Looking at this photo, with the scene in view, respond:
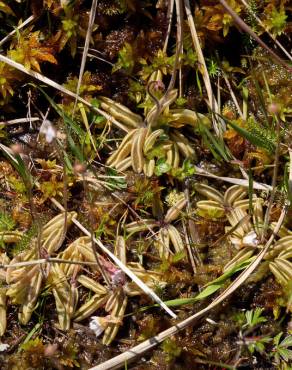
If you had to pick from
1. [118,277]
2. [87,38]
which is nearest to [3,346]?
[118,277]

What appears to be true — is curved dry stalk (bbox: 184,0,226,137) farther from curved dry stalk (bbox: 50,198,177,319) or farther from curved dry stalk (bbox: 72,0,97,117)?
curved dry stalk (bbox: 50,198,177,319)

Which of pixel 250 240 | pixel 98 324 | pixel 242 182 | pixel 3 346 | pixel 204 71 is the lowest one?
pixel 3 346

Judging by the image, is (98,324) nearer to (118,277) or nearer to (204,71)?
(118,277)

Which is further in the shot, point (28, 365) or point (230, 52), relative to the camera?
point (230, 52)

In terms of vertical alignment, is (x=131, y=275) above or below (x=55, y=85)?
below

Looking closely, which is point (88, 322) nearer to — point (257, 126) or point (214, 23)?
point (257, 126)

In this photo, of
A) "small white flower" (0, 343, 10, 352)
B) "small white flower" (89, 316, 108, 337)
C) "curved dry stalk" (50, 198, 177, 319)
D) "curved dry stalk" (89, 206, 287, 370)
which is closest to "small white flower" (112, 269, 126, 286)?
"curved dry stalk" (50, 198, 177, 319)

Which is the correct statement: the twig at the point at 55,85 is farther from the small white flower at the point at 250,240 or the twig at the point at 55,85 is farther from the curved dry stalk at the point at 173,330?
the curved dry stalk at the point at 173,330

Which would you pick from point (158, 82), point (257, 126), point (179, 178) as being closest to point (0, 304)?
point (179, 178)
